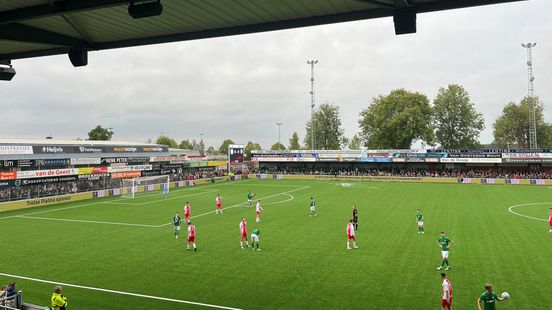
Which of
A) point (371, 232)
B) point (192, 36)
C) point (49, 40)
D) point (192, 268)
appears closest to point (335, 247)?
point (371, 232)

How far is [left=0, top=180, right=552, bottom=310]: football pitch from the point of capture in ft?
44.3

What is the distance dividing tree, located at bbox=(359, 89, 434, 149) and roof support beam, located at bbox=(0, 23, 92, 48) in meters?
76.1


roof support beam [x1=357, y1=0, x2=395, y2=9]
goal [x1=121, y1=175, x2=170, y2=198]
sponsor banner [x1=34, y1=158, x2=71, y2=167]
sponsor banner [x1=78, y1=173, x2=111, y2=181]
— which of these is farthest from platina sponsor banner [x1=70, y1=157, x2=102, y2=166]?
roof support beam [x1=357, y1=0, x2=395, y2=9]

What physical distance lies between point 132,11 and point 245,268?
12584mm

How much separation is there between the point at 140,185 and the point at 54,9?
4790cm

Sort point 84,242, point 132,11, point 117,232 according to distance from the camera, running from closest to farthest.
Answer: point 132,11, point 84,242, point 117,232

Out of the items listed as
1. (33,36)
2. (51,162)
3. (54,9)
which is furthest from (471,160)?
(54,9)

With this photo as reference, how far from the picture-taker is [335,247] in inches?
806

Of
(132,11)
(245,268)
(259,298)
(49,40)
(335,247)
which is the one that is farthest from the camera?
(335,247)

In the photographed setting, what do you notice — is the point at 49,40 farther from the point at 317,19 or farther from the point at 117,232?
the point at 117,232

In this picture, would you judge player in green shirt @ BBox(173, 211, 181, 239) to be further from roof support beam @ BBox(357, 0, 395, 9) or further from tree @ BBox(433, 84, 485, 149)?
tree @ BBox(433, 84, 485, 149)

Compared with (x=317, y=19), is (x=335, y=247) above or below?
below

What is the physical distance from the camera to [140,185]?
5294 cm

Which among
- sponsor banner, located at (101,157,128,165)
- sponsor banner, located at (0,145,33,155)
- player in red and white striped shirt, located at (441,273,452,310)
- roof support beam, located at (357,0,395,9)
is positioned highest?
roof support beam, located at (357,0,395,9)
